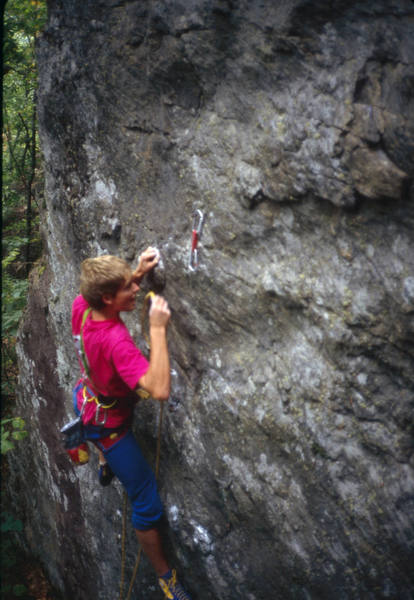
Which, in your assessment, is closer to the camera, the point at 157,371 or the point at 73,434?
the point at 157,371

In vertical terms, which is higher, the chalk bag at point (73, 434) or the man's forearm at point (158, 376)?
the man's forearm at point (158, 376)

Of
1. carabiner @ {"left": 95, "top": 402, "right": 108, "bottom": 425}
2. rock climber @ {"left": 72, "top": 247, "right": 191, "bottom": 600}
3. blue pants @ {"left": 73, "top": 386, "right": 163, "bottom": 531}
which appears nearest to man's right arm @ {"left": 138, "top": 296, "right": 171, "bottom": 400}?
rock climber @ {"left": 72, "top": 247, "right": 191, "bottom": 600}

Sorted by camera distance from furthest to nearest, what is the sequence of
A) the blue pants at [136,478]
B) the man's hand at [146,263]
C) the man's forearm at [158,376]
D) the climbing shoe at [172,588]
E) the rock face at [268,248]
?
the climbing shoe at [172,588] < the blue pants at [136,478] < the man's hand at [146,263] < the man's forearm at [158,376] < the rock face at [268,248]

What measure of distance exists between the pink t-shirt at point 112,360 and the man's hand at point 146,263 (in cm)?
39

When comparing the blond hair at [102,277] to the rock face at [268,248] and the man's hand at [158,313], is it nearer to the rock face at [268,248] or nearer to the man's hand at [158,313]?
the man's hand at [158,313]

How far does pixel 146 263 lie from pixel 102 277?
485 mm

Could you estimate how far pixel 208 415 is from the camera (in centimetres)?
330

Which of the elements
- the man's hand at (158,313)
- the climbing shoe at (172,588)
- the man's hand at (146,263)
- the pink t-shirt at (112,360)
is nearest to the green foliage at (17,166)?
the man's hand at (146,263)

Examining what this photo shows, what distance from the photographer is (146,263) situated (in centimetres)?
339

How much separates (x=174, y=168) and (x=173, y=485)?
2.54 m

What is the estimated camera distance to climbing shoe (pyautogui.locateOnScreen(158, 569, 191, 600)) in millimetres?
3693

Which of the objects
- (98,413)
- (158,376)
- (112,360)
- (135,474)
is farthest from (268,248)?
(135,474)

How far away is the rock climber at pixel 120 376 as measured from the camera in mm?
2904

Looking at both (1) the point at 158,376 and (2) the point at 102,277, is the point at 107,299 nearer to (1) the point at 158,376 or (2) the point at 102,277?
(2) the point at 102,277
